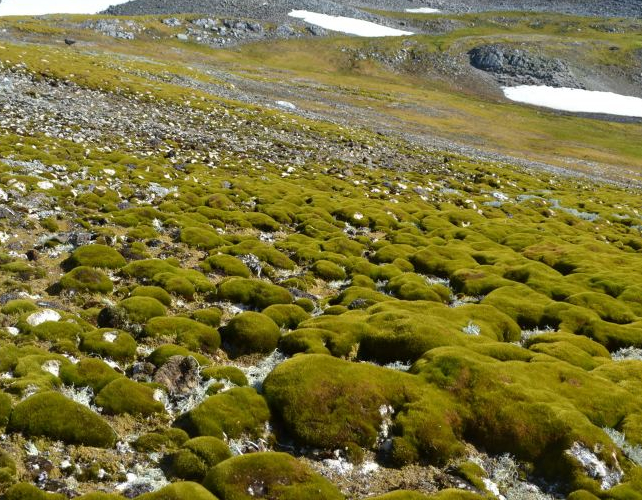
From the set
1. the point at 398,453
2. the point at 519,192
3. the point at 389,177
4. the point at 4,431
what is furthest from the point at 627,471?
the point at 519,192

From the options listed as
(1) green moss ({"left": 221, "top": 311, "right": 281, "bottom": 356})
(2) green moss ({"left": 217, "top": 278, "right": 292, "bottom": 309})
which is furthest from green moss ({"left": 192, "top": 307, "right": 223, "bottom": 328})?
(2) green moss ({"left": 217, "top": 278, "right": 292, "bottom": 309})

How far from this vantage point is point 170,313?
17.0m

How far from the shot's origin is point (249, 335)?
1549 centimetres

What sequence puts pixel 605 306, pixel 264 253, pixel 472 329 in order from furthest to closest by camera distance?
pixel 264 253 < pixel 605 306 < pixel 472 329

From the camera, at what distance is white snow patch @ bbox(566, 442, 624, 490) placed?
35.3 ft

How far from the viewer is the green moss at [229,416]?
11.1 m

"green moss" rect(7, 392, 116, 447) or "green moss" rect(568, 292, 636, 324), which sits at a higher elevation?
"green moss" rect(7, 392, 116, 447)

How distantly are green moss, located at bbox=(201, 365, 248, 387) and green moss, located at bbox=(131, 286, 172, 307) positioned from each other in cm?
474

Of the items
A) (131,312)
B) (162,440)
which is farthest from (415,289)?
(162,440)

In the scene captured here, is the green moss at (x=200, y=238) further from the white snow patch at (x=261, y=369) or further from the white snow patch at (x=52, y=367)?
the white snow patch at (x=52, y=367)

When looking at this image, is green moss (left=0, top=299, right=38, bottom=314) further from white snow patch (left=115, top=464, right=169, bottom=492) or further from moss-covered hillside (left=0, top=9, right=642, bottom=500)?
white snow patch (left=115, top=464, right=169, bottom=492)

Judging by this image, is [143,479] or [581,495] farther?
[581,495]

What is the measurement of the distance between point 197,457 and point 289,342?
5759 millimetres

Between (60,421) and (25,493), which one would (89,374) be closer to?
(60,421)
